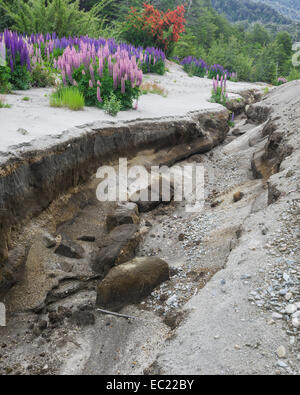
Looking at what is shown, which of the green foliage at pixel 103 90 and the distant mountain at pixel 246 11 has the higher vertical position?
the distant mountain at pixel 246 11

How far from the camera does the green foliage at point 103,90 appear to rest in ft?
23.9

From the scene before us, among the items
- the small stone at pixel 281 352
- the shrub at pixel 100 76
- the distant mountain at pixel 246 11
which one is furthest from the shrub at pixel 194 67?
the distant mountain at pixel 246 11

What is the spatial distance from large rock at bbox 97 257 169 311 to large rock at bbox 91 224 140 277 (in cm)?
47

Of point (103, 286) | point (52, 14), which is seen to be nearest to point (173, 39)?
point (52, 14)

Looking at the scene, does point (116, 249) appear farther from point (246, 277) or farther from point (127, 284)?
point (246, 277)

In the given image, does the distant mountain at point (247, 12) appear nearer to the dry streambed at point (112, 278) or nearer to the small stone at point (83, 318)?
the dry streambed at point (112, 278)

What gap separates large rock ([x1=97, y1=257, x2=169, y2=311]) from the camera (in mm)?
3736

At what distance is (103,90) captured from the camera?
7.40 meters

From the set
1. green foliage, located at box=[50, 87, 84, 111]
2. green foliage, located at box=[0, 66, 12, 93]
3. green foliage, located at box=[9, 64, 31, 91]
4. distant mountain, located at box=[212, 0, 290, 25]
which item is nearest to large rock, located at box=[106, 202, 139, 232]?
green foliage, located at box=[50, 87, 84, 111]

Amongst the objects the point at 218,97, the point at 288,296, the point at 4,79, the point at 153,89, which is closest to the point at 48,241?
the point at 288,296

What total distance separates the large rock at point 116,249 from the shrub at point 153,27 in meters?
13.4

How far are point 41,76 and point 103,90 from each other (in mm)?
2109
